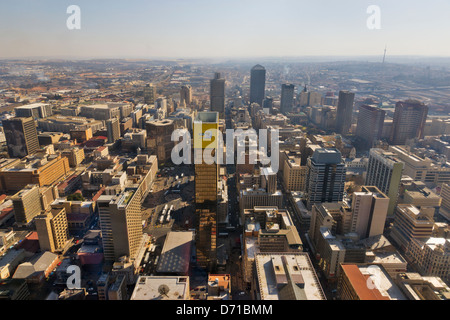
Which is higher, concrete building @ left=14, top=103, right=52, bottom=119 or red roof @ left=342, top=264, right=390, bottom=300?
concrete building @ left=14, top=103, right=52, bottom=119

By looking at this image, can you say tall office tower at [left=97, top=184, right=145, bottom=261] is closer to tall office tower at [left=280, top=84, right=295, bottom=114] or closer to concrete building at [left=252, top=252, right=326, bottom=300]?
concrete building at [left=252, top=252, right=326, bottom=300]

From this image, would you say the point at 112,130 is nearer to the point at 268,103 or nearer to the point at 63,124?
the point at 63,124

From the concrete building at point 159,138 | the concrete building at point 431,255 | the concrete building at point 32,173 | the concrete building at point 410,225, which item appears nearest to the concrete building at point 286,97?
the concrete building at point 159,138

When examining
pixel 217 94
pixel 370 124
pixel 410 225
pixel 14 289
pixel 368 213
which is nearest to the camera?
pixel 14 289

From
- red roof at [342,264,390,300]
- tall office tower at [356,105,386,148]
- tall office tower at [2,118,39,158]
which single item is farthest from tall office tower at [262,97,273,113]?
red roof at [342,264,390,300]

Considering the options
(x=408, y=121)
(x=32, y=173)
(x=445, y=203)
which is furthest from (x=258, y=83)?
(x=32, y=173)
